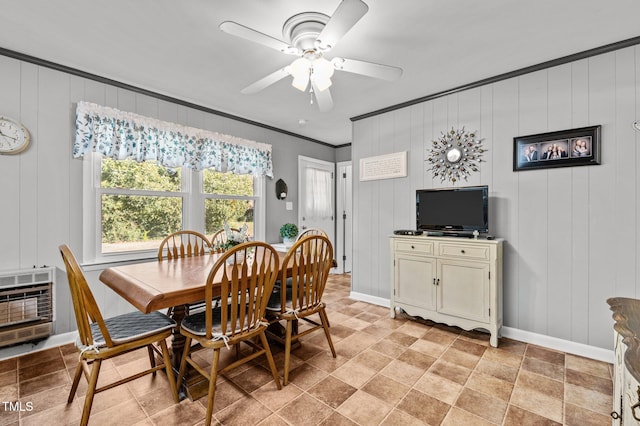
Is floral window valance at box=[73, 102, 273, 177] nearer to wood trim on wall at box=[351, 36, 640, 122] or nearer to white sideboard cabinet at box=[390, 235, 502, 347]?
wood trim on wall at box=[351, 36, 640, 122]

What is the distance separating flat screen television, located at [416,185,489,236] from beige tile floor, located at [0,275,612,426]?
1.06m

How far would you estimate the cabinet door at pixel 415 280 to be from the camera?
9.74 ft

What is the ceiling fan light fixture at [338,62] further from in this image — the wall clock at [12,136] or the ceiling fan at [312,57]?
the wall clock at [12,136]

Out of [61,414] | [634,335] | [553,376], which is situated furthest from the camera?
[553,376]

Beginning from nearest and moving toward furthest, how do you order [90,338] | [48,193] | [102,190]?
[90,338], [48,193], [102,190]

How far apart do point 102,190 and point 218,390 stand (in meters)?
2.23

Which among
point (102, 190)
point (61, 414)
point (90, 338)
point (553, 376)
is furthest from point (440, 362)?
point (102, 190)

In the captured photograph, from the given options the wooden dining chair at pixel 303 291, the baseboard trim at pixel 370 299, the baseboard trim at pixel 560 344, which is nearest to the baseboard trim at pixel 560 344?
the baseboard trim at pixel 560 344

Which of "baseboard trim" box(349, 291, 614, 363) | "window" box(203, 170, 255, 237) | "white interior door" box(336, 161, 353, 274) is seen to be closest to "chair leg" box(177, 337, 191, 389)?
"window" box(203, 170, 255, 237)

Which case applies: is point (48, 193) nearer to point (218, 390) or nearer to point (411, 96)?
point (218, 390)

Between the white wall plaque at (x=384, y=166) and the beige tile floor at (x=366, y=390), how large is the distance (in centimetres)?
191

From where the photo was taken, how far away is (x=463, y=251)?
276 centimetres

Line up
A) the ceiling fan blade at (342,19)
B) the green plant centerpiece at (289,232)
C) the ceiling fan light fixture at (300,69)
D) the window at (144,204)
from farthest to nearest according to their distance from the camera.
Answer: the green plant centerpiece at (289,232), the window at (144,204), the ceiling fan light fixture at (300,69), the ceiling fan blade at (342,19)

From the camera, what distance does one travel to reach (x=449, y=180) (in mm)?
3203
